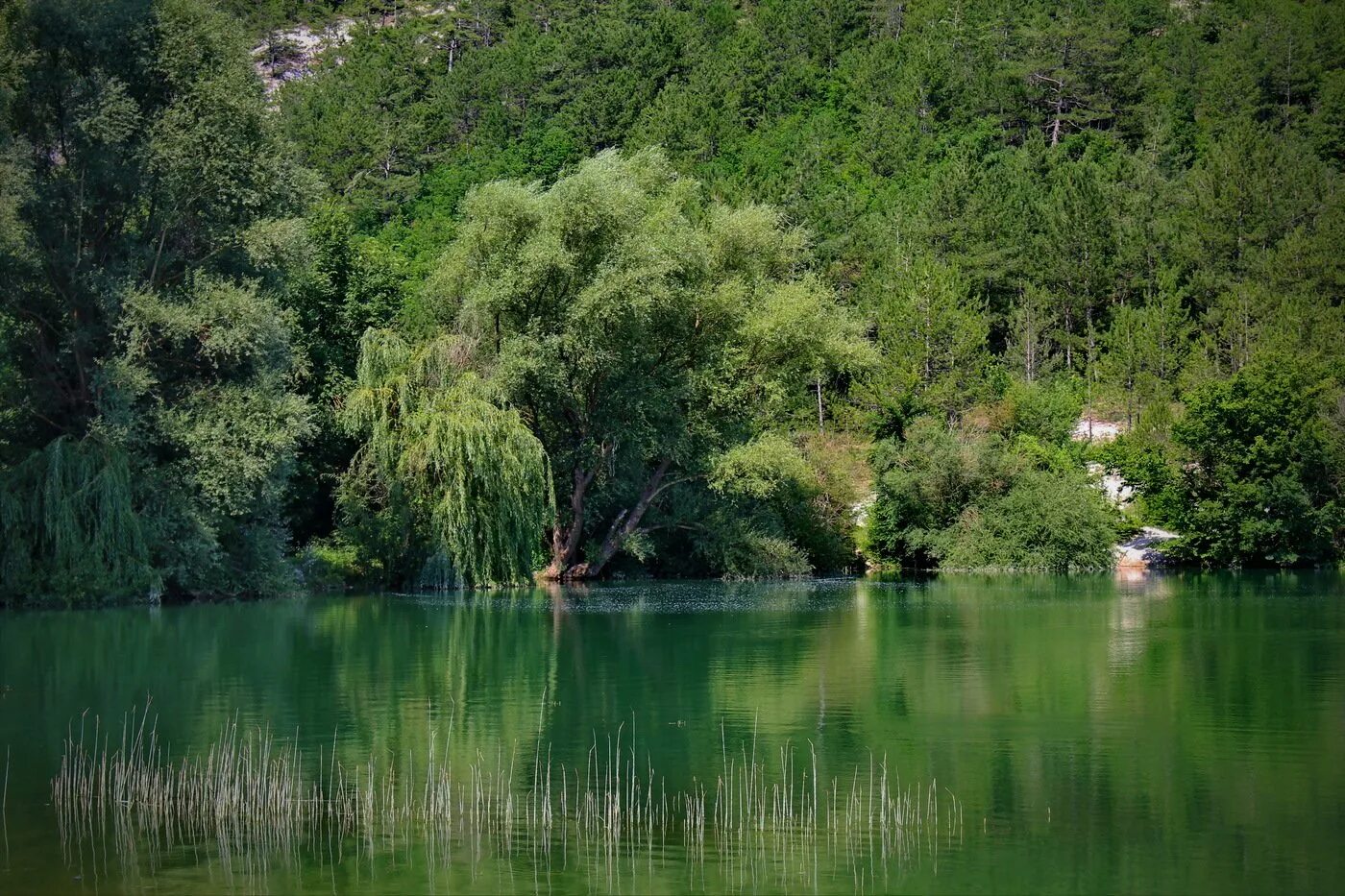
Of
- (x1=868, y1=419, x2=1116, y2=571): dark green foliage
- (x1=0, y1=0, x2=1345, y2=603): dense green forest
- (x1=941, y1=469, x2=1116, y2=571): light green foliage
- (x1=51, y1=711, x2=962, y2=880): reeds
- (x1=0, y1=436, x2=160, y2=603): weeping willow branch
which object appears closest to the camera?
(x1=51, y1=711, x2=962, y2=880): reeds

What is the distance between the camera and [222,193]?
39625 millimetres

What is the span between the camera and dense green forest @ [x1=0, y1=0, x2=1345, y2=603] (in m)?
38.4

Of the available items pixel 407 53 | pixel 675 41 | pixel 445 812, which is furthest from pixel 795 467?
pixel 407 53

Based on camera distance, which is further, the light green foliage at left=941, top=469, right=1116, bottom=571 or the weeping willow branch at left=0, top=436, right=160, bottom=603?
the light green foliage at left=941, top=469, right=1116, bottom=571

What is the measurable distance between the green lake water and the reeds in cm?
8

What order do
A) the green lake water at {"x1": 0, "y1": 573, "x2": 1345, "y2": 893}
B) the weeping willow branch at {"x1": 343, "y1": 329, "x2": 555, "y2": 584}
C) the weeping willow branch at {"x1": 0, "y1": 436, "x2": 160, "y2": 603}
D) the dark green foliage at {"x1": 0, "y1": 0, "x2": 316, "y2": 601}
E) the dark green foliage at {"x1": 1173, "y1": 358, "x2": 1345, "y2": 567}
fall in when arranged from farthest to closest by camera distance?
the dark green foliage at {"x1": 1173, "y1": 358, "x2": 1345, "y2": 567} < the weeping willow branch at {"x1": 343, "y1": 329, "x2": 555, "y2": 584} < the dark green foliage at {"x1": 0, "y1": 0, "x2": 316, "y2": 601} < the weeping willow branch at {"x1": 0, "y1": 436, "x2": 160, "y2": 603} < the green lake water at {"x1": 0, "y1": 573, "x2": 1345, "y2": 893}

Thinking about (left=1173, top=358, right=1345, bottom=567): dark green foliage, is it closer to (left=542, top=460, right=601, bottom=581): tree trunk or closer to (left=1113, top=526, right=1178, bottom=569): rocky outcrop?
(left=1113, top=526, right=1178, bottom=569): rocky outcrop

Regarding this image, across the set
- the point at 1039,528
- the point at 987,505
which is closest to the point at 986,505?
the point at 987,505

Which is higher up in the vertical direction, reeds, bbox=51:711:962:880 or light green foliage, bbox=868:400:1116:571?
light green foliage, bbox=868:400:1116:571

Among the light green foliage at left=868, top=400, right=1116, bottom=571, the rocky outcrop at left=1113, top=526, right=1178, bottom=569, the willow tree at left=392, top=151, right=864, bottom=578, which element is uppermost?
the willow tree at left=392, top=151, right=864, bottom=578

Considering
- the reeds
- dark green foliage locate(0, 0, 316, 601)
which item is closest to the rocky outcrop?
dark green foliage locate(0, 0, 316, 601)

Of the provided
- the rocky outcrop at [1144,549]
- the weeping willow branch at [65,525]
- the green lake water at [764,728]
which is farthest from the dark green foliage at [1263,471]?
the weeping willow branch at [65,525]

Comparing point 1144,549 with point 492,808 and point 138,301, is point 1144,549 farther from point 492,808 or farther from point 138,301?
point 492,808

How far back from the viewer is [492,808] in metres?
15.0
